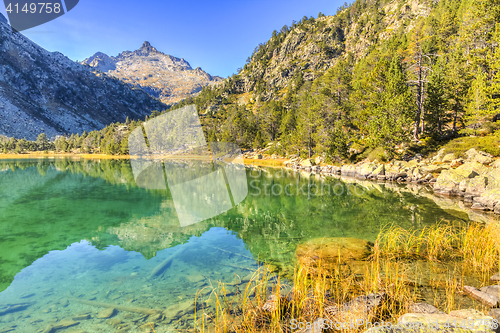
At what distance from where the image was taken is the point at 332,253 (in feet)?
31.3

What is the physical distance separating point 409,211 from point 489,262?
10.5 m

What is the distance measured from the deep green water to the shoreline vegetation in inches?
47.7

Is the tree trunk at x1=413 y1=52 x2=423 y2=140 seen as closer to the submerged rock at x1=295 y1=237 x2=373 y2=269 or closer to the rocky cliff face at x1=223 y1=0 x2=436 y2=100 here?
the submerged rock at x1=295 y1=237 x2=373 y2=269

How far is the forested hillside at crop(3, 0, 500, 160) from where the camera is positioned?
109ft

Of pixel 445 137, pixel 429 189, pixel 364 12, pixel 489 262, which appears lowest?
pixel 429 189

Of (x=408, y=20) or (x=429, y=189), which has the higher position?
(x=408, y=20)

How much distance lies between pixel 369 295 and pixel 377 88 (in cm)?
4275

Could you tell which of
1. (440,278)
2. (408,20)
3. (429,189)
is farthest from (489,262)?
(408,20)

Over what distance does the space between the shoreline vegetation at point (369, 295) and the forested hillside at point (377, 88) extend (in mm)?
24934

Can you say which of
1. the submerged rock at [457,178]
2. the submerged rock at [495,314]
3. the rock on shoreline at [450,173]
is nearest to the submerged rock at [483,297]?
the submerged rock at [495,314]

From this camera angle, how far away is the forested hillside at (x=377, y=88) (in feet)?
109

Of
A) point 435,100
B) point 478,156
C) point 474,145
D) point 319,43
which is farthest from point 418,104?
point 319,43

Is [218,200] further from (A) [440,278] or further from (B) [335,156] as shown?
(B) [335,156]

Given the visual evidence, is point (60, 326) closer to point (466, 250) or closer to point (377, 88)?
point (466, 250)
